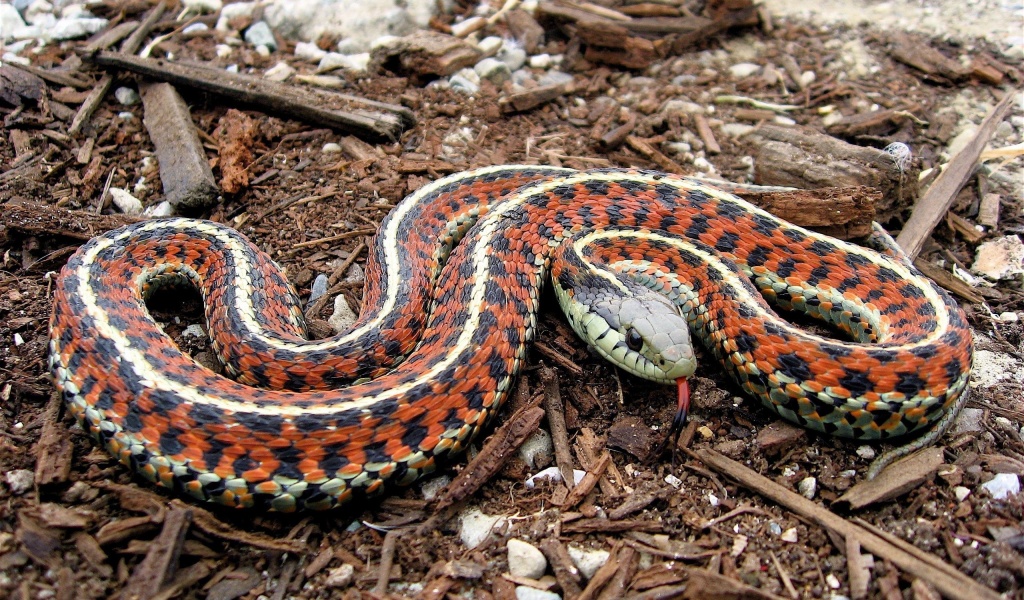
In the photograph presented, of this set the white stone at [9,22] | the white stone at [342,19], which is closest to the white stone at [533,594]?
the white stone at [342,19]

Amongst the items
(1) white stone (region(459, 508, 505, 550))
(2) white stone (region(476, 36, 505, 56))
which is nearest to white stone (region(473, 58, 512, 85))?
(2) white stone (region(476, 36, 505, 56))

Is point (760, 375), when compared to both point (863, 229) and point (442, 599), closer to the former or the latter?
point (863, 229)

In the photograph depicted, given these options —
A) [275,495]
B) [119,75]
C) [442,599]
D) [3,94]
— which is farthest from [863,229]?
[3,94]

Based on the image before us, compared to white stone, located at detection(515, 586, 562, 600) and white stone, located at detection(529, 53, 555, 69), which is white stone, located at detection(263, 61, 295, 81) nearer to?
white stone, located at detection(529, 53, 555, 69)

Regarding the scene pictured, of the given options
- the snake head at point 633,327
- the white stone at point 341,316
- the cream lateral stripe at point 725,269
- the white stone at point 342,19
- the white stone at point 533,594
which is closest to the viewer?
the white stone at point 533,594

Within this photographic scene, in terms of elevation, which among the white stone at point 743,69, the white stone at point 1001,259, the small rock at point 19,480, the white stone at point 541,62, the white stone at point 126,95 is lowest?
the white stone at point 1001,259

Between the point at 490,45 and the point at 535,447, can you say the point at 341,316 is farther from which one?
the point at 490,45

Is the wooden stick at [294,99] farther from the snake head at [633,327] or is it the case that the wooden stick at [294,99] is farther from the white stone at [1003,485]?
the white stone at [1003,485]
